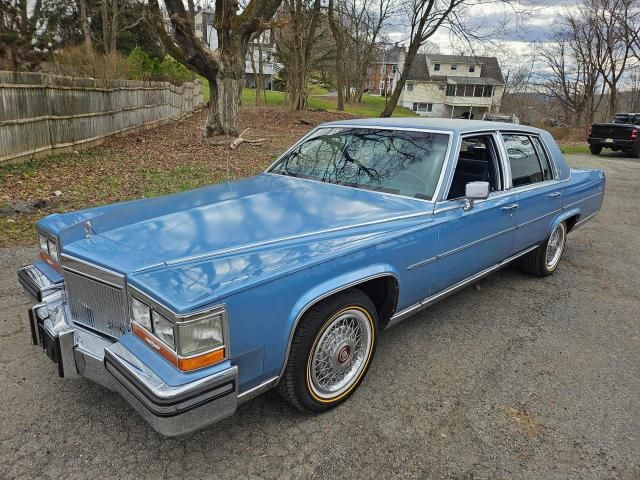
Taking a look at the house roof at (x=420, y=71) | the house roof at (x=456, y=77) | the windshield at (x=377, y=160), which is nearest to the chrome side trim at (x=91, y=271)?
the windshield at (x=377, y=160)

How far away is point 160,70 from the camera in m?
25.0

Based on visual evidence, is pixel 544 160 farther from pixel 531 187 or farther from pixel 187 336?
pixel 187 336

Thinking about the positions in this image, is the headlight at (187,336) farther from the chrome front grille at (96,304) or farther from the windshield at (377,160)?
the windshield at (377,160)

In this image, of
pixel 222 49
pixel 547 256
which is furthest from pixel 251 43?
pixel 547 256

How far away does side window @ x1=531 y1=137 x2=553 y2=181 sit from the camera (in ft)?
15.6

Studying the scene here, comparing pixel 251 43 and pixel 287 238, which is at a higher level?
pixel 251 43

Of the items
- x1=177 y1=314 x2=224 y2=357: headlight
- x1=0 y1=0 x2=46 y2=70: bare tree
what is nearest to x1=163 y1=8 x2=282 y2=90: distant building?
x1=0 y1=0 x2=46 y2=70: bare tree

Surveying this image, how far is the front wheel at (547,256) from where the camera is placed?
4.92 meters

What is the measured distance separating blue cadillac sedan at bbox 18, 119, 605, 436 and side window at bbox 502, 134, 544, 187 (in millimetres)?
27

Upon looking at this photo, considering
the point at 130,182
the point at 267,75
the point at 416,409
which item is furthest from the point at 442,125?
the point at 267,75

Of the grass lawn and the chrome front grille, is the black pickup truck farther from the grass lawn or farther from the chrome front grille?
the chrome front grille

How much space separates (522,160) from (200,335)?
367 cm

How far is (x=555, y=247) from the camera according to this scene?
5.24m

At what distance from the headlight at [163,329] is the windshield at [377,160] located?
1955 millimetres
